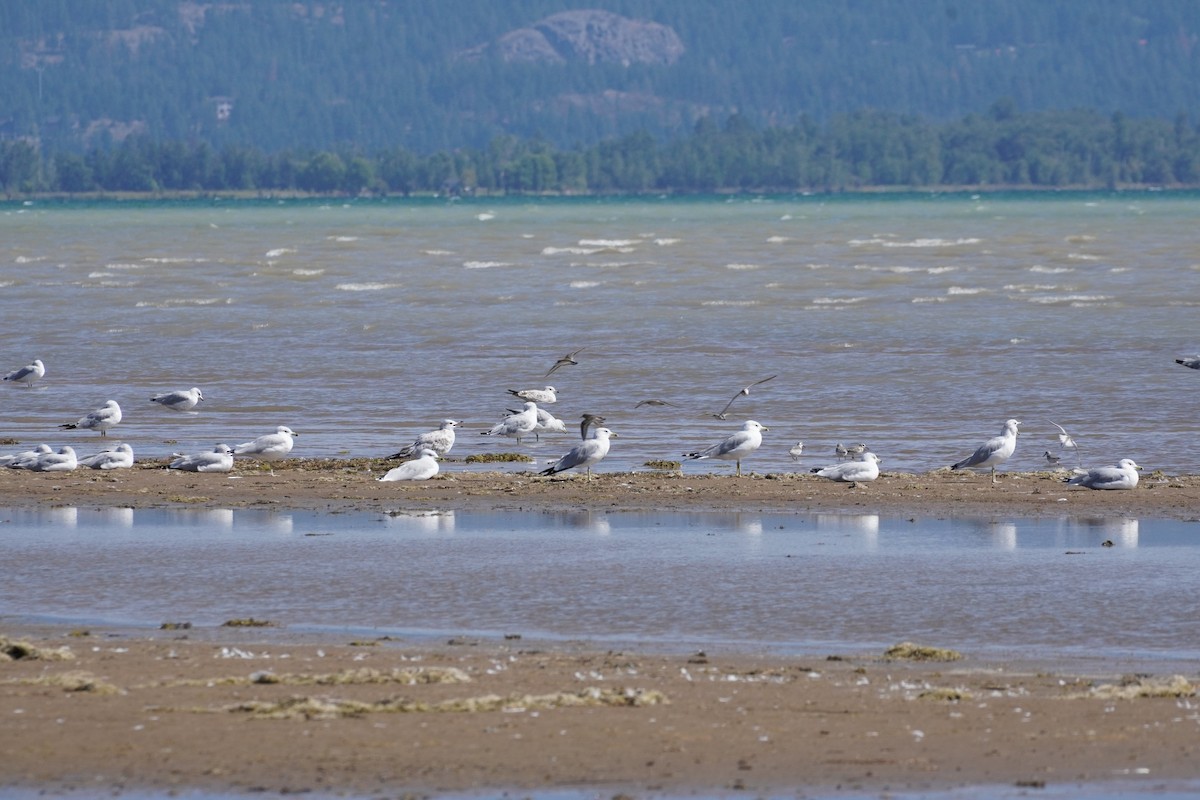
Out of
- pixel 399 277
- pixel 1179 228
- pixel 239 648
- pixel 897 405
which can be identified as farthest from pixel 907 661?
pixel 1179 228

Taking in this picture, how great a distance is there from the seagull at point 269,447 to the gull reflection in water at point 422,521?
11.0 feet

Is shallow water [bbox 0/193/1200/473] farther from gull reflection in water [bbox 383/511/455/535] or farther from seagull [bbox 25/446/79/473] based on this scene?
gull reflection in water [bbox 383/511/455/535]

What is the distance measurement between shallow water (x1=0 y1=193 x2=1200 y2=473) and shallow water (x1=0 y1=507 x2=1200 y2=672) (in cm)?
413

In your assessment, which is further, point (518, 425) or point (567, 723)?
point (518, 425)

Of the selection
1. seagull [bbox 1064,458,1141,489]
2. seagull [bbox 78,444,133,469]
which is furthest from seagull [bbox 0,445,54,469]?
seagull [bbox 1064,458,1141,489]

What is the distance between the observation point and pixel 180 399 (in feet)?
81.1

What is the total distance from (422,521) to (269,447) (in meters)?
3.87

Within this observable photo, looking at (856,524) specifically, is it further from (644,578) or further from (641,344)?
(641,344)

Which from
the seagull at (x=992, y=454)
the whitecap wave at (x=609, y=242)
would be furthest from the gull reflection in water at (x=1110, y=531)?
the whitecap wave at (x=609, y=242)

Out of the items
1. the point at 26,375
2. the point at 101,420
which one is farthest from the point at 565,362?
the point at 26,375

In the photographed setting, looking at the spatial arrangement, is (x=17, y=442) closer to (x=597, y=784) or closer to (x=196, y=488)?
(x=196, y=488)

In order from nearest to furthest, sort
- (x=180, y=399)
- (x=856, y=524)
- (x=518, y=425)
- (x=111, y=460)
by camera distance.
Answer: (x=856, y=524) < (x=111, y=460) < (x=518, y=425) < (x=180, y=399)

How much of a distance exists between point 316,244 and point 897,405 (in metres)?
66.8

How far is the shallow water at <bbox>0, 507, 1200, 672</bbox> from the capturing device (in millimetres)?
11578
